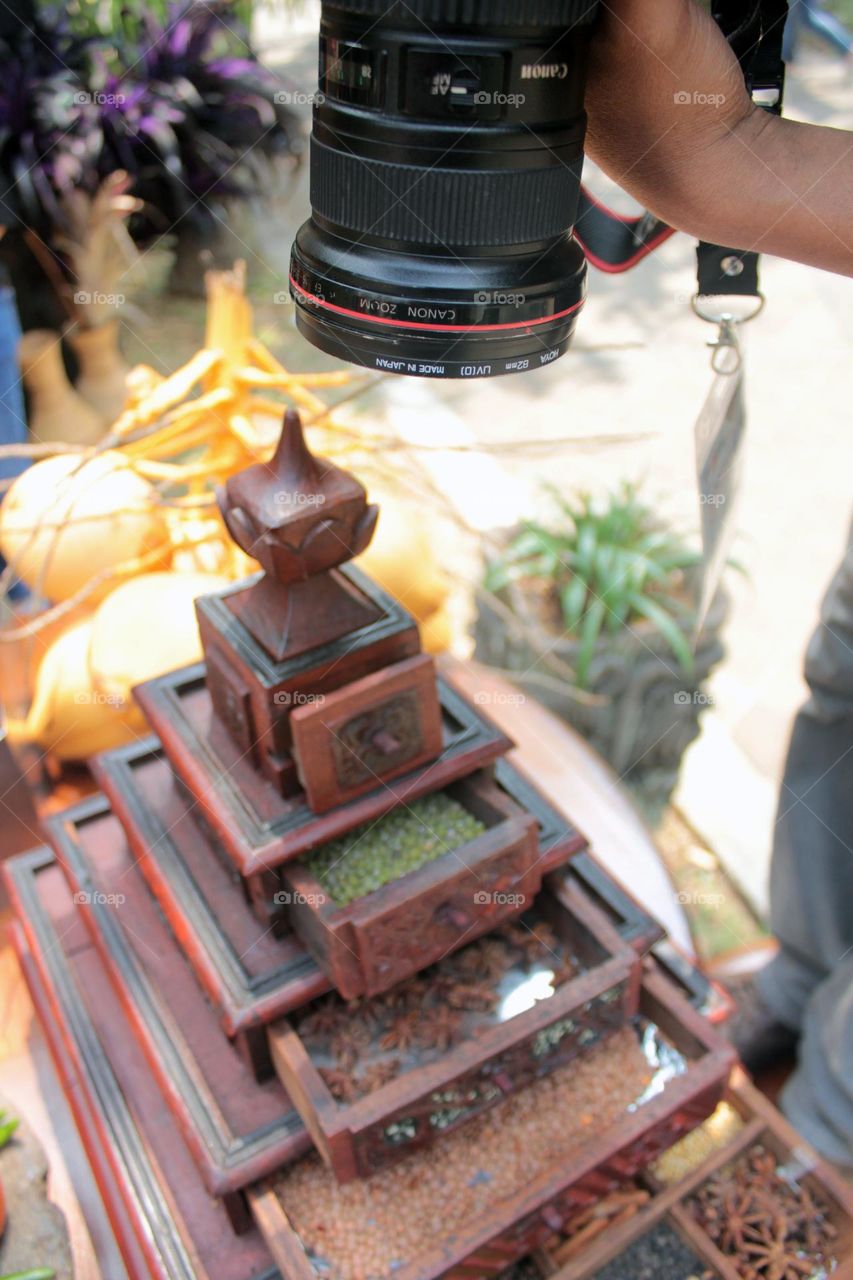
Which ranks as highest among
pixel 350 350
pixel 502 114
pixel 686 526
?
pixel 502 114

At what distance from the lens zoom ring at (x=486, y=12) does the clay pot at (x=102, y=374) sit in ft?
10.5

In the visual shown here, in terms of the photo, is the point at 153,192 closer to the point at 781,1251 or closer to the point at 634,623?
the point at 634,623

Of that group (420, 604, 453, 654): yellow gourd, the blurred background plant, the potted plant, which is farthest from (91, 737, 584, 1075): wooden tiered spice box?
the blurred background plant

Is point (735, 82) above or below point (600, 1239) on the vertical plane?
above

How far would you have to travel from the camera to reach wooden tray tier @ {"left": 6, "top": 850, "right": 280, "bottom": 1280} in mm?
1031

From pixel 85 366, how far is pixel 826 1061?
332cm

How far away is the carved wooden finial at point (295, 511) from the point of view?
94 centimetres

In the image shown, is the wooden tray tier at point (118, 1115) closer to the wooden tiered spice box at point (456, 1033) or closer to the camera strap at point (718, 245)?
the wooden tiered spice box at point (456, 1033)

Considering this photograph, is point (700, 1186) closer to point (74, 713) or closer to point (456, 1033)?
point (456, 1033)

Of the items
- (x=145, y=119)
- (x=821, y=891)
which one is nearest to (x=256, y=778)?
(x=821, y=891)

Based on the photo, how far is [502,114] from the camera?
Result: 0.72m

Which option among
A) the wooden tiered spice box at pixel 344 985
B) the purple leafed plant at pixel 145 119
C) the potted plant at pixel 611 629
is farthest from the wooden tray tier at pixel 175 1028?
the purple leafed plant at pixel 145 119

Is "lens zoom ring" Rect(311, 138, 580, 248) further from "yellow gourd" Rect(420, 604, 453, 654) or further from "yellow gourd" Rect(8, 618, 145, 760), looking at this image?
"yellow gourd" Rect(420, 604, 453, 654)

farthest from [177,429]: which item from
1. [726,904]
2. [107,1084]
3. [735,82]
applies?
[726,904]
